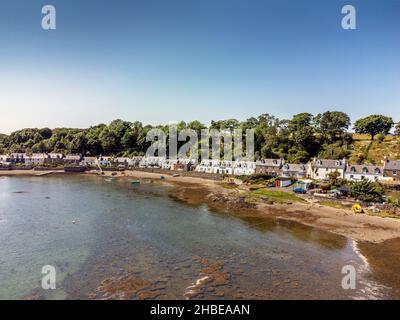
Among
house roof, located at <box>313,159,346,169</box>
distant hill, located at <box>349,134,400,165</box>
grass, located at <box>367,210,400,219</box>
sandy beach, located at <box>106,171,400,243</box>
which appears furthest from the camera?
distant hill, located at <box>349,134,400,165</box>

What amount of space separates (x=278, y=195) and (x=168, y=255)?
29.4 m

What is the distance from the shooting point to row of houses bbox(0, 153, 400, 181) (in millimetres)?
55469

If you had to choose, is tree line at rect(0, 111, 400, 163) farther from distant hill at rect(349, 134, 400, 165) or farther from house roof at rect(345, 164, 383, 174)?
house roof at rect(345, 164, 383, 174)

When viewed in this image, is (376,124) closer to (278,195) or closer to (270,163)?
(270,163)

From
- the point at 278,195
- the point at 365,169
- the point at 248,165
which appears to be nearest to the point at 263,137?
the point at 248,165

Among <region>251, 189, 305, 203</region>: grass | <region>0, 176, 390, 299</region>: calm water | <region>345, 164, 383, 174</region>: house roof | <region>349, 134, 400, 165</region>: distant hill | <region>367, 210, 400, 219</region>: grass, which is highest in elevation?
<region>349, 134, 400, 165</region>: distant hill

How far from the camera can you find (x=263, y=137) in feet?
313

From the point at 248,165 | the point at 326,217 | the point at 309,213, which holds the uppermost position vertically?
the point at 248,165

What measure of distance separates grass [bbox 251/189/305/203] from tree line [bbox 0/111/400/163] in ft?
85.4

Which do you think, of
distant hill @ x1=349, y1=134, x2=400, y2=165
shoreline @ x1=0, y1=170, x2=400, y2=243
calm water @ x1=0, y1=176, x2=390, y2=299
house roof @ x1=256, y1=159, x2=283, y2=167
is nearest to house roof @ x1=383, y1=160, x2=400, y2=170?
distant hill @ x1=349, y1=134, x2=400, y2=165

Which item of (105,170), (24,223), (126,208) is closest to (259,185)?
(126,208)

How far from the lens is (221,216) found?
40875 millimetres

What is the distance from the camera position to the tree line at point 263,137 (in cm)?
8288

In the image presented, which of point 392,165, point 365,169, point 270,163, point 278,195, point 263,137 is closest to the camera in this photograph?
point 278,195
